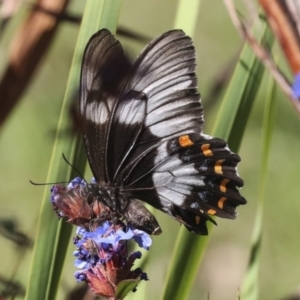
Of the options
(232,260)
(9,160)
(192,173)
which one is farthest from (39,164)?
(192,173)

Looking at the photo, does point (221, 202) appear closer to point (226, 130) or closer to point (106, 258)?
point (226, 130)

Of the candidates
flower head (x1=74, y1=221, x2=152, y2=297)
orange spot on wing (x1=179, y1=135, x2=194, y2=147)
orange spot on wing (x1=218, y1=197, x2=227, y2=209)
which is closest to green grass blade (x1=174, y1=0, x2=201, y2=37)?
orange spot on wing (x1=179, y1=135, x2=194, y2=147)

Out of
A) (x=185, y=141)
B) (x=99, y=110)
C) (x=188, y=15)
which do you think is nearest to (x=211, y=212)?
(x=185, y=141)

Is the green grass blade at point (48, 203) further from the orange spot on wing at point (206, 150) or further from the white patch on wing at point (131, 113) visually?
the orange spot on wing at point (206, 150)

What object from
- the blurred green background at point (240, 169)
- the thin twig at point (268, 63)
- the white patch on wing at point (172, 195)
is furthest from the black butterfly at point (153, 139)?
the blurred green background at point (240, 169)

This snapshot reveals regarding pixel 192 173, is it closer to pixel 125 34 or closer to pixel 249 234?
pixel 125 34

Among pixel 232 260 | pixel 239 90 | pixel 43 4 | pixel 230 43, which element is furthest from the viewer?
pixel 230 43
